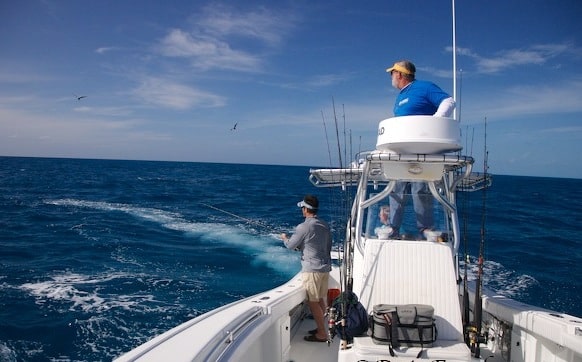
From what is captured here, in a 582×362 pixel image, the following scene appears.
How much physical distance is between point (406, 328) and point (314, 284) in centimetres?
142

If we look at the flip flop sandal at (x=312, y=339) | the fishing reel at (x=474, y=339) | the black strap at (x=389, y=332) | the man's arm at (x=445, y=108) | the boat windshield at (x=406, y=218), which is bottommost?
the flip flop sandal at (x=312, y=339)

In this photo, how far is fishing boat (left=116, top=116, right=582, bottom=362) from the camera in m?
2.91

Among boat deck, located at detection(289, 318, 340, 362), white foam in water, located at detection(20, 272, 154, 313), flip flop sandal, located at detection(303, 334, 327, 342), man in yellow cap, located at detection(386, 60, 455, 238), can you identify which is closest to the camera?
man in yellow cap, located at detection(386, 60, 455, 238)

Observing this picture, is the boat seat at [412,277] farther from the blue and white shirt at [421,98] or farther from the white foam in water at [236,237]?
the white foam in water at [236,237]

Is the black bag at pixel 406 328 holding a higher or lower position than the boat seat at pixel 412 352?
higher

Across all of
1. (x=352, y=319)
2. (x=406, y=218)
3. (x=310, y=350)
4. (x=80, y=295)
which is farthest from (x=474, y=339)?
(x=80, y=295)

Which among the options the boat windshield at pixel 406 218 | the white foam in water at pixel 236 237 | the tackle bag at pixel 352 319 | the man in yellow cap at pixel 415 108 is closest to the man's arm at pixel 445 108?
the man in yellow cap at pixel 415 108

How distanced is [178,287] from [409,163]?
22.3 ft

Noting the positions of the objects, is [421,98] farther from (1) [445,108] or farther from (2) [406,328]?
(2) [406,328]

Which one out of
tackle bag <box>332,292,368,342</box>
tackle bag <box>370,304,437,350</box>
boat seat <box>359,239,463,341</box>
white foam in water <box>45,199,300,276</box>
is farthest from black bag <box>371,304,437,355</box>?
white foam in water <box>45,199,300,276</box>

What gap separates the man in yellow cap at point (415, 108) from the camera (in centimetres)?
342

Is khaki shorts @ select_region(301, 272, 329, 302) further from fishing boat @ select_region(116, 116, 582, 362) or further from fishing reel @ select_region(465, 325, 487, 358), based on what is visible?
fishing reel @ select_region(465, 325, 487, 358)

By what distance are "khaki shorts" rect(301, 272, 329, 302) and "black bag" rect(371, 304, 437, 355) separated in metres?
1.30

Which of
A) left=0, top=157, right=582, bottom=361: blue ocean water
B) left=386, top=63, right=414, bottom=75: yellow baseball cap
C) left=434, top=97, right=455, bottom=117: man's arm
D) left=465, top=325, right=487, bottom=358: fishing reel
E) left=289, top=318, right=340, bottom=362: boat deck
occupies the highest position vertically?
left=386, top=63, right=414, bottom=75: yellow baseball cap
